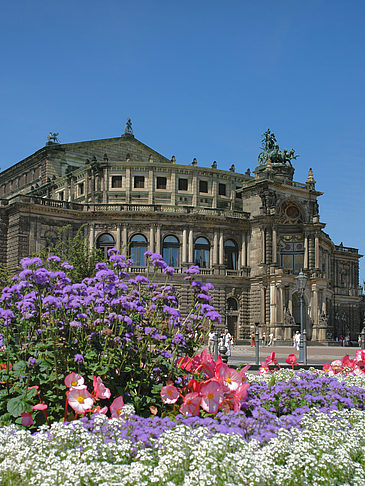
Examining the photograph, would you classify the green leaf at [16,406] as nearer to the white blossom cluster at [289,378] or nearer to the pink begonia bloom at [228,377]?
the pink begonia bloom at [228,377]

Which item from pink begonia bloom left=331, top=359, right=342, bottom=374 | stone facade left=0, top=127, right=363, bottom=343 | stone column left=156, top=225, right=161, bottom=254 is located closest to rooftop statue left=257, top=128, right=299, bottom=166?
stone facade left=0, top=127, right=363, bottom=343

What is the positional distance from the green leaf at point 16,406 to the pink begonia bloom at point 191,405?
2.19 meters

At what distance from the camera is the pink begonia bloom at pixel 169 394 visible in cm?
827

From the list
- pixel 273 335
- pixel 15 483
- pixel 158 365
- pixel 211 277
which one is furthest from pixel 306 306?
pixel 15 483

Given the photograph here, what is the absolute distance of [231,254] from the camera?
5784 cm

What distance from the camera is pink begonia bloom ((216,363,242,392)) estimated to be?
8.67 metres

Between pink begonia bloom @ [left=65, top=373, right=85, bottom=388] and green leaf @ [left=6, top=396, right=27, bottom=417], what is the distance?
64 cm

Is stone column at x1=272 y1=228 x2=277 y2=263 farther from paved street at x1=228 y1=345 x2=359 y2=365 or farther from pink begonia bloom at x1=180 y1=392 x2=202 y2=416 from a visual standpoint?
pink begonia bloom at x1=180 y1=392 x2=202 y2=416

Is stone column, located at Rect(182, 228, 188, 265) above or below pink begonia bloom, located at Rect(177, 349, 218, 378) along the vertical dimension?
above

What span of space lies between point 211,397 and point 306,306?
50337 millimetres

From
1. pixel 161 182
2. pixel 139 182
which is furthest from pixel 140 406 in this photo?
pixel 161 182

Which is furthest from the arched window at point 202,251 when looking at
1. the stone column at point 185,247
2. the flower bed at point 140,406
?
the flower bed at point 140,406

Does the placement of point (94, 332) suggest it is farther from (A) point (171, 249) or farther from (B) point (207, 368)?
(A) point (171, 249)

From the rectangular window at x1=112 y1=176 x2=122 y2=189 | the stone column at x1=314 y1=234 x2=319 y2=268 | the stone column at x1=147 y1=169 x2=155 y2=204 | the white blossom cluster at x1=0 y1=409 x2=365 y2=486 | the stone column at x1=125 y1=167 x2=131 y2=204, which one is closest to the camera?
the white blossom cluster at x1=0 y1=409 x2=365 y2=486
